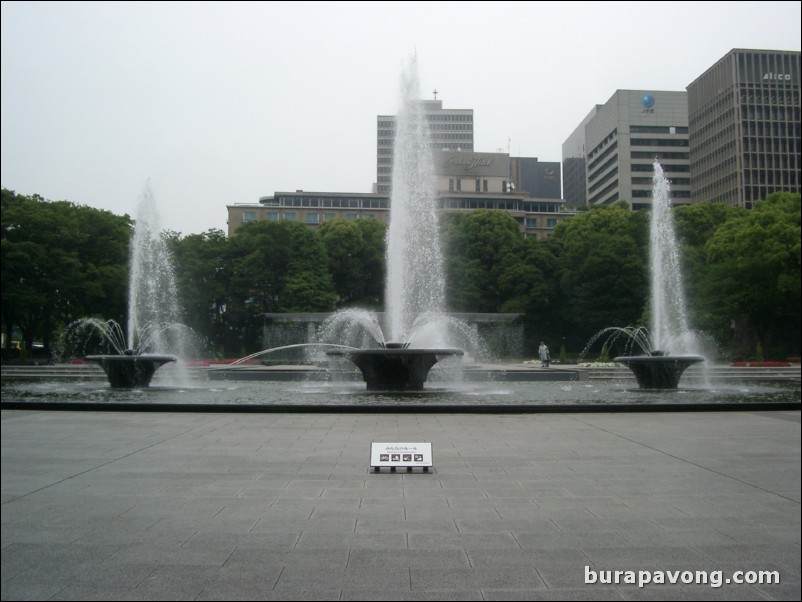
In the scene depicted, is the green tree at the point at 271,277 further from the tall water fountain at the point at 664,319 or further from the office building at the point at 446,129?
the office building at the point at 446,129

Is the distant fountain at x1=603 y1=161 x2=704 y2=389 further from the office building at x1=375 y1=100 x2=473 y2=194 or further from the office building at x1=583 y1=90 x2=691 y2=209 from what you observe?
the office building at x1=375 y1=100 x2=473 y2=194

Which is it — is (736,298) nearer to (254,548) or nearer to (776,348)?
(776,348)

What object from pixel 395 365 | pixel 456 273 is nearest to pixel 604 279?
A: pixel 456 273

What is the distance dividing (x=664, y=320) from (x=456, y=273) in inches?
707

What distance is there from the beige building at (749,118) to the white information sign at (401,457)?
4.02 metres

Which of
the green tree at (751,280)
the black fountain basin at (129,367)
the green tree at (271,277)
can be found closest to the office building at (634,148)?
the green tree at (751,280)

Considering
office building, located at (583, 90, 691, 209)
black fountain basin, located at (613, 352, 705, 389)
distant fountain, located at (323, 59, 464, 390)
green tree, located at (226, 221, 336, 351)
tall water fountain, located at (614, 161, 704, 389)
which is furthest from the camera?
green tree, located at (226, 221, 336, 351)

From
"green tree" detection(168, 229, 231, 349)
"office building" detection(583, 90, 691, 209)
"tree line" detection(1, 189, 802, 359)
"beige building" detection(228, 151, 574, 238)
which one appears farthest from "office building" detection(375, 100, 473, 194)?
"green tree" detection(168, 229, 231, 349)

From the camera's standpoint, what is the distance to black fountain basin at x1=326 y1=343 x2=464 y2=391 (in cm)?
1692

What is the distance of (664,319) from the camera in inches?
1464

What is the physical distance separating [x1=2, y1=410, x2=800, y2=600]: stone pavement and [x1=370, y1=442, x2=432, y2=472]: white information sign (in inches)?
4.3

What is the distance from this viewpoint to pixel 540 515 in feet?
16.4

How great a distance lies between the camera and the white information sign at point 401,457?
6609mm

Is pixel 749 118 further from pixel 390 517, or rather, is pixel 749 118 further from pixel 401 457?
pixel 390 517
